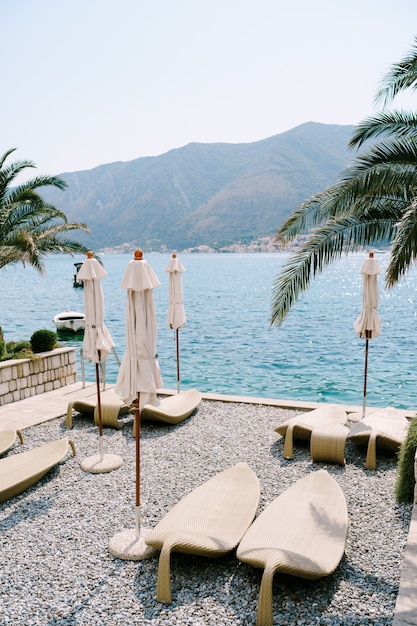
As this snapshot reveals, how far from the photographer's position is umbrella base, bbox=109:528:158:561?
464 centimetres

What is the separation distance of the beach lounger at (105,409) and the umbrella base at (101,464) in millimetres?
1233

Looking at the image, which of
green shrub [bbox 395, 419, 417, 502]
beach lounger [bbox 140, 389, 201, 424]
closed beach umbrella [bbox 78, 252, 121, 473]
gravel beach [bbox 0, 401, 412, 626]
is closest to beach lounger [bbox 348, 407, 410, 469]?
gravel beach [bbox 0, 401, 412, 626]

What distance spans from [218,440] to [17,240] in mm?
7516

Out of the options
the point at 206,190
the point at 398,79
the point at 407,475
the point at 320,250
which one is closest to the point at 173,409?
the point at 320,250

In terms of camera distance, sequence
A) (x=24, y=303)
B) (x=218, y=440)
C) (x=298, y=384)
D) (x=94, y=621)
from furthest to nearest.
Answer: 1. (x=24, y=303)
2. (x=298, y=384)
3. (x=218, y=440)
4. (x=94, y=621)

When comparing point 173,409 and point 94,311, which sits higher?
point 94,311

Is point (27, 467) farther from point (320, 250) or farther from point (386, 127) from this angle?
point (386, 127)

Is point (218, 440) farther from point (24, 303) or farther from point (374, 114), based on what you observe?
point (24, 303)

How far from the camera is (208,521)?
471 cm

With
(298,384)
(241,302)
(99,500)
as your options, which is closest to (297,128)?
(241,302)

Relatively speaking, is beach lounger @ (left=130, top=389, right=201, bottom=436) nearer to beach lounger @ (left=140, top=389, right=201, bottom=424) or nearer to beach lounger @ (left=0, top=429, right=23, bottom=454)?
beach lounger @ (left=140, top=389, right=201, bottom=424)

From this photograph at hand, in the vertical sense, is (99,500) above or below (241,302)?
above

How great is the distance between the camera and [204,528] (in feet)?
15.0

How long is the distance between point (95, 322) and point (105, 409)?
1.91 meters
